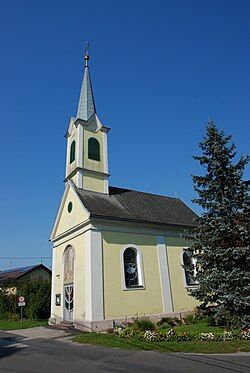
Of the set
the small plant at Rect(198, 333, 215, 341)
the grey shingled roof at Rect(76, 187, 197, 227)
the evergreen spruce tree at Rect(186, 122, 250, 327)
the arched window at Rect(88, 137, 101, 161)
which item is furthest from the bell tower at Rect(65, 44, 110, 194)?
the small plant at Rect(198, 333, 215, 341)

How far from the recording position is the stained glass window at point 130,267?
19.3 metres

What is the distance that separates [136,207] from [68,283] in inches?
285

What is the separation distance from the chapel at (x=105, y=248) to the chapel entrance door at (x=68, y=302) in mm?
65

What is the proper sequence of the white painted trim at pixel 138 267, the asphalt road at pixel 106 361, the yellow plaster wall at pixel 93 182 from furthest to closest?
the yellow plaster wall at pixel 93 182, the white painted trim at pixel 138 267, the asphalt road at pixel 106 361

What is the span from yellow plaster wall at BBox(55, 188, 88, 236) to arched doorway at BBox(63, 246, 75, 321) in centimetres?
176

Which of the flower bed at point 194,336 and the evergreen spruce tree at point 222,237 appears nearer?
the flower bed at point 194,336

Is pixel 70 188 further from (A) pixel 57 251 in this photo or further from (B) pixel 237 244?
(B) pixel 237 244

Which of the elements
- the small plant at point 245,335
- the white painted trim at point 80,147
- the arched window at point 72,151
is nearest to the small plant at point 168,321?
the small plant at point 245,335

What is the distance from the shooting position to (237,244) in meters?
14.3

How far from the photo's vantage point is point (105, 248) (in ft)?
61.9

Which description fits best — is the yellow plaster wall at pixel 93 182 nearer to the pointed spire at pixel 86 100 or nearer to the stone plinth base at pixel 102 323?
the pointed spire at pixel 86 100

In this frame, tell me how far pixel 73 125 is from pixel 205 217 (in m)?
14.8

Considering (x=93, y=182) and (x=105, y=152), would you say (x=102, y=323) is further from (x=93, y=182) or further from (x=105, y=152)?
(x=105, y=152)

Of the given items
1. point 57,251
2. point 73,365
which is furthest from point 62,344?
point 57,251
